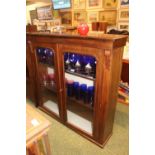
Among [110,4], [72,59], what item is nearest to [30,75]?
[72,59]

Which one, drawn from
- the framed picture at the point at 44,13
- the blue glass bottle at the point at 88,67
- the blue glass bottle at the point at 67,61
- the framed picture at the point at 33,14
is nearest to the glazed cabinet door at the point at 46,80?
the blue glass bottle at the point at 67,61

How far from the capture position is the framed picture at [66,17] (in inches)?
158

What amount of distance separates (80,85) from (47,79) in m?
0.68

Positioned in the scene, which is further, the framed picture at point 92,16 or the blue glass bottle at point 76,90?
the framed picture at point 92,16

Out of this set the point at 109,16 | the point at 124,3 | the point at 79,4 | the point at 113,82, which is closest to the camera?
the point at 113,82

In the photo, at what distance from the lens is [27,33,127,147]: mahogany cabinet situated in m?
1.33

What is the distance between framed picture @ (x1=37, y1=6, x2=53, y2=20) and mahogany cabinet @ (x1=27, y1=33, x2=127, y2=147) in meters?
2.81

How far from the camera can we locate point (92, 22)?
3418 millimetres

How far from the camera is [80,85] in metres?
1.86

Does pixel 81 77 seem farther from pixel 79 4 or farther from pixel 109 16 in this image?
pixel 79 4

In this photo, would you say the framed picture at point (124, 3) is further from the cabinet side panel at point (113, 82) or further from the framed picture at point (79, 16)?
the cabinet side panel at point (113, 82)
